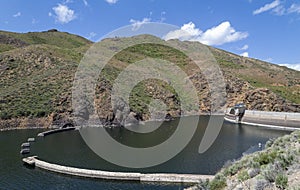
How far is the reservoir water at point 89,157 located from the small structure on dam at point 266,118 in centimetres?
805

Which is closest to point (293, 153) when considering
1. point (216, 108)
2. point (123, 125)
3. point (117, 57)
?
point (123, 125)

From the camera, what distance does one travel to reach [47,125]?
8450cm

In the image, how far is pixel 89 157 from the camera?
155ft

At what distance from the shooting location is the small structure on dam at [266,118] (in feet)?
265

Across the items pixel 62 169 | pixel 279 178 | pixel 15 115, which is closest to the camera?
pixel 279 178

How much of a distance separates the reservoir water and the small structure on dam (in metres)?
8.05

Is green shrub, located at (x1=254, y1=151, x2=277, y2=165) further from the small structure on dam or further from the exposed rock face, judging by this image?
the exposed rock face

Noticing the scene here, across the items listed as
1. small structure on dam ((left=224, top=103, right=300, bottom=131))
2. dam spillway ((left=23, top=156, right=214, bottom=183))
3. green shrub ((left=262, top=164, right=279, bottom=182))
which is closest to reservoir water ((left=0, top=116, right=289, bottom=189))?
dam spillway ((left=23, top=156, right=214, bottom=183))

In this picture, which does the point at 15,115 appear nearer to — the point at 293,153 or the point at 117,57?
Result: the point at 293,153

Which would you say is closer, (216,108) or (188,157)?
(188,157)

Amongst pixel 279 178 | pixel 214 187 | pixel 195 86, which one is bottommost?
pixel 214 187

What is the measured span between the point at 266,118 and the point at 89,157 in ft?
197

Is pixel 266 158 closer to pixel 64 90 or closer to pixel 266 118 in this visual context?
pixel 266 118

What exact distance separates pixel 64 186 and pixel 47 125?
173ft
